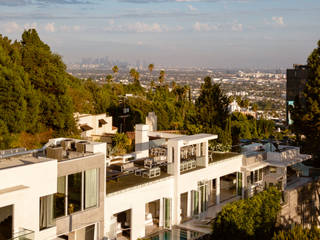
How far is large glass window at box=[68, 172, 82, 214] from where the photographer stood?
13406 millimetres

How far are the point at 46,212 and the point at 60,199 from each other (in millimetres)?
654

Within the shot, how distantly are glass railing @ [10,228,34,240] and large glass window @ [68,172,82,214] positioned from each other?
6.03 feet

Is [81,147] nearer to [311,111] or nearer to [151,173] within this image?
[151,173]

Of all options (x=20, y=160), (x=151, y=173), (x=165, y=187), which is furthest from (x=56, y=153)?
(x=165, y=187)

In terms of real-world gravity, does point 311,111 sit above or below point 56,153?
above

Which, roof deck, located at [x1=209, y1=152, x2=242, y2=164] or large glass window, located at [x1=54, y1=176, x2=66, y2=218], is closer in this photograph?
large glass window, located at [x1=54, y1=176, x2=66, y2=218]

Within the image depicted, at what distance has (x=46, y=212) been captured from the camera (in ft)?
41.4

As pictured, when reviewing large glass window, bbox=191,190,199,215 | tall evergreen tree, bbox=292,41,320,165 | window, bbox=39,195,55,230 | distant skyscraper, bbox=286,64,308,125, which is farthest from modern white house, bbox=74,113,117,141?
distant skyscraper, bbox=286,64,308,125

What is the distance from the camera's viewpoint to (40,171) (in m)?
12.3

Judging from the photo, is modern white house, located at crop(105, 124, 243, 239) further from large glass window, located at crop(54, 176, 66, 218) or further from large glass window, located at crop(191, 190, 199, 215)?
large glass window, located at crop(54, 176, 66, 218)

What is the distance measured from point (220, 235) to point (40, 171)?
758 cm

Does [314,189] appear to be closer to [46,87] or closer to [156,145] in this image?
[156,145]

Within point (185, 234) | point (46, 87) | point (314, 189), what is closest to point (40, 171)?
point (185, 234)

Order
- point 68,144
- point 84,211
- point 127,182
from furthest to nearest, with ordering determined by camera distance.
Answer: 1. point 127,182
2. point 68,144
3. point 84,211
